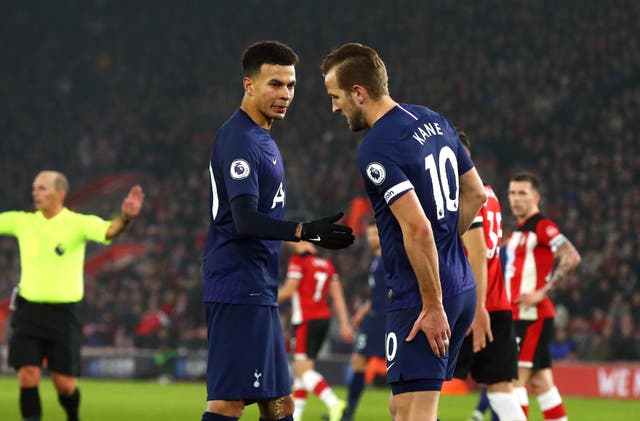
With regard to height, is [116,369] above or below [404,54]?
below

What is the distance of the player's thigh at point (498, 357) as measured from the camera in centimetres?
805

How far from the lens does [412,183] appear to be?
17.0ft

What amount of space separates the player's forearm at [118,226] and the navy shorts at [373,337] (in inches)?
182

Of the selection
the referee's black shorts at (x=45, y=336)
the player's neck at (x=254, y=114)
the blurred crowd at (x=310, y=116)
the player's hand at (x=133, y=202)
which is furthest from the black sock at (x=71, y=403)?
the blurred crowd at (x=310, y=116)

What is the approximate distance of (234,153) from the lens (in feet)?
18.9

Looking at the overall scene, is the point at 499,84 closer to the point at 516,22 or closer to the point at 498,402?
the point at 516,22

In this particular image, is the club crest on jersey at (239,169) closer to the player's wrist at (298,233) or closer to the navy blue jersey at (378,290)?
the player's wrist at (298,233)

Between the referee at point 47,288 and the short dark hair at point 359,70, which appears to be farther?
the referee at point 47,288

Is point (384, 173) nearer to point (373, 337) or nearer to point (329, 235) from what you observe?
point (329, 235)

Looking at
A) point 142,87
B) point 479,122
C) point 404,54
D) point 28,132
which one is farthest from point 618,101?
point 28,132

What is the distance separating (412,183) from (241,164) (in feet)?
3.24

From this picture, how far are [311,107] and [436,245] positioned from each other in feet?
89.8

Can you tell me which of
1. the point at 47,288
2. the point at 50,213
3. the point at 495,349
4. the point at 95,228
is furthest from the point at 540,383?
the point at 50,213

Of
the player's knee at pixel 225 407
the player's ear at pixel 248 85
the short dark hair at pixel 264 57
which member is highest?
the short dark hair at pixel 264 57
